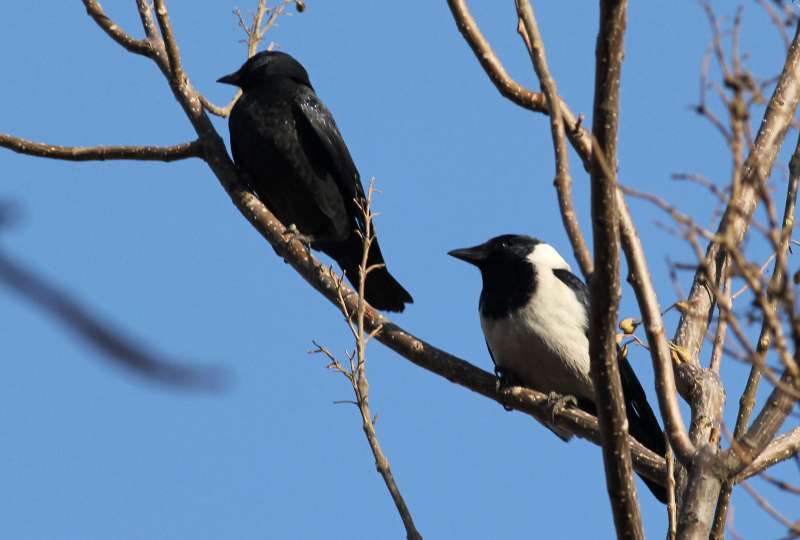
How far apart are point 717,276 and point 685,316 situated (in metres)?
0.24

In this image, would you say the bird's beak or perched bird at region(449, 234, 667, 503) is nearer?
perched bird at region(449, 234, 667, 503)

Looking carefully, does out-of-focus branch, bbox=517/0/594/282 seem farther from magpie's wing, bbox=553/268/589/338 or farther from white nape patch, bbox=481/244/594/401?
magpie's wing, bbox=553/268/589/338

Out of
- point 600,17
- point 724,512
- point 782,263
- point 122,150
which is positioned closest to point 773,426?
point 724,512

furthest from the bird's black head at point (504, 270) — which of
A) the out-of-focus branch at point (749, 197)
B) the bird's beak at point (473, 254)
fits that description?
the out-of-focus branch at point (749, 197)

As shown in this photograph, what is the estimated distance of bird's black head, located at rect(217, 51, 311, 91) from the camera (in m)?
6.59

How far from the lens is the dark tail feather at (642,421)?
5.43m

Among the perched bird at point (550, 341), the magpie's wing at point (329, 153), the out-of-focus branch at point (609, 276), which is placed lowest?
the out-of-focus branch at point (609, 276)

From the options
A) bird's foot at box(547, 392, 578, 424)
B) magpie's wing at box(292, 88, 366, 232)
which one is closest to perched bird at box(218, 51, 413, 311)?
magpie's wing at box(292, 88, 366, 232)

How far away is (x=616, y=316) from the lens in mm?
2701

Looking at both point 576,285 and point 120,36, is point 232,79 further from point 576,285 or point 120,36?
point 576,285

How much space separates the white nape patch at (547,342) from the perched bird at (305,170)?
933mm

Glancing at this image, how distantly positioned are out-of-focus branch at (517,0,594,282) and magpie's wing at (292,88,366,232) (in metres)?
3.45

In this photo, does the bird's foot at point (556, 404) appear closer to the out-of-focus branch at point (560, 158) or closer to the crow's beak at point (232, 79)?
the out-of-focus branch at point (560, 158)

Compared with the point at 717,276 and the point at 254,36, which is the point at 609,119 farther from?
the point at 254,36
